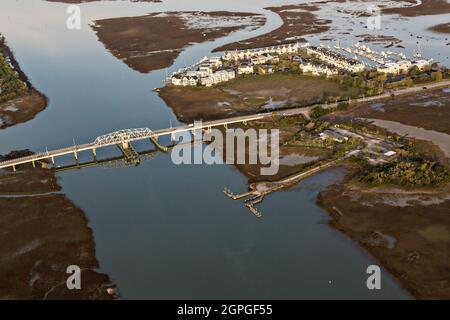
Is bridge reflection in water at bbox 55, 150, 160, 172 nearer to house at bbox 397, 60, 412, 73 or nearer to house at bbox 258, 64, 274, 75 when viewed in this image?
house at bbox 258, 64, 274, 75

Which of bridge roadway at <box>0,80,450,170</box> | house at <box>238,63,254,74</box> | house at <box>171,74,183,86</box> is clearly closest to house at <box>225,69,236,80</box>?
house at <box>238,63,254,74</box>

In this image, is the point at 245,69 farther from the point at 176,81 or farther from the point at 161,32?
the point at 161,32

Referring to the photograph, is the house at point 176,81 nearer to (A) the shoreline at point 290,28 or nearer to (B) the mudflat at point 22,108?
(B) the mudflat at point 22,108

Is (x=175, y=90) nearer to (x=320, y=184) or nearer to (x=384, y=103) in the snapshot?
(x=384, y=103)

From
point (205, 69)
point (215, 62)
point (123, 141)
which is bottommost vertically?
point (123, 141)

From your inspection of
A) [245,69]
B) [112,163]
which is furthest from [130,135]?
[245,69]

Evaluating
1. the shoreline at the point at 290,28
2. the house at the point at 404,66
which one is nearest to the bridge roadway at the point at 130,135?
the house at the point at 404,66
